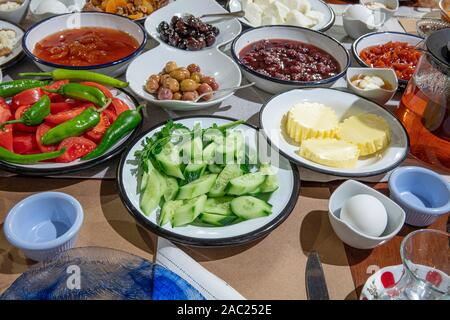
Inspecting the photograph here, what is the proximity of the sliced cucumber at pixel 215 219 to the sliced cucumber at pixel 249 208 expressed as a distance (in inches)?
1.1

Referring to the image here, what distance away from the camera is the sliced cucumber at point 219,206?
47.8 inches

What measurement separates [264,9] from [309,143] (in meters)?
1.08

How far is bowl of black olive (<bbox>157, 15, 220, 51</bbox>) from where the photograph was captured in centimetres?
193

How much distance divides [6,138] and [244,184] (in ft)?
2.51

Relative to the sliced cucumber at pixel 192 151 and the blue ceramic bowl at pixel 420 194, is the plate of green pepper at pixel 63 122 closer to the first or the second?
the sliced cucumber at pixel 192 151

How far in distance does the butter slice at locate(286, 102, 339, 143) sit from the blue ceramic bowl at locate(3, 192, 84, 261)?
77 centimetres

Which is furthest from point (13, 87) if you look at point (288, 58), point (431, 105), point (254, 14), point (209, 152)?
point (431, 105)

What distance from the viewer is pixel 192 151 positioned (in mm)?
1334

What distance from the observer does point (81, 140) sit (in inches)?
54.7

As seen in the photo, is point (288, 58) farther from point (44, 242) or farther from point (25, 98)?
point (44, 242)

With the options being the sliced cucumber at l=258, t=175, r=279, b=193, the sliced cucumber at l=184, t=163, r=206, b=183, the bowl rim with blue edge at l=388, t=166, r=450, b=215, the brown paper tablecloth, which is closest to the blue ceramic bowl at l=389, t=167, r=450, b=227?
the bowl rim with blue edge at l=388, t=166, r=450, b=215

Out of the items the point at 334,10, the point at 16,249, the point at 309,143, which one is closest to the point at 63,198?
the point at 16,249

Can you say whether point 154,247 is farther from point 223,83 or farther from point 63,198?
point 223,83

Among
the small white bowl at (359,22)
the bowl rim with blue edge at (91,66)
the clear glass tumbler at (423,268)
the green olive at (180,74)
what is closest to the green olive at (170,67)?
the green olive at (180,74)
